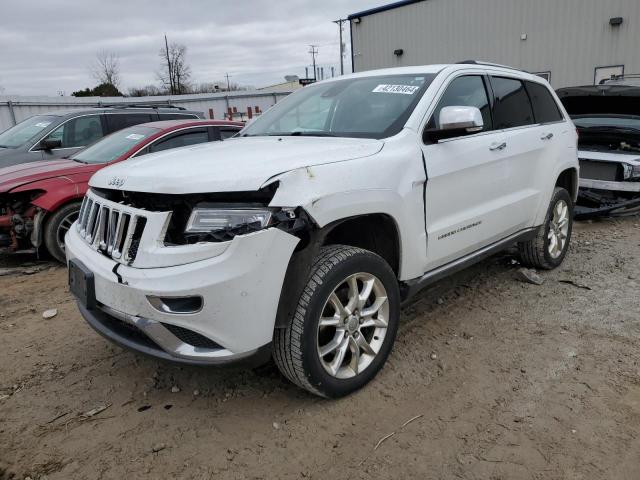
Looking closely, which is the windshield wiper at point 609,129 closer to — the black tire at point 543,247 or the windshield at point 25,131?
the black tire at point 543,247

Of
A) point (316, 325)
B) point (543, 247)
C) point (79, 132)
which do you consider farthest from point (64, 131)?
point (543, 247)

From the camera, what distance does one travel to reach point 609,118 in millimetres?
7027

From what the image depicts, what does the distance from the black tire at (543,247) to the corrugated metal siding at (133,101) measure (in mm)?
10868

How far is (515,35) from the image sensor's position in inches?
671

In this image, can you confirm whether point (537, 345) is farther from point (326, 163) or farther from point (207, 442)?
point (207, 442)

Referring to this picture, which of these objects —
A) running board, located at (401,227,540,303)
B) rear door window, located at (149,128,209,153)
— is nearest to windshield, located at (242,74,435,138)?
running board, located at (401,227,540,303)

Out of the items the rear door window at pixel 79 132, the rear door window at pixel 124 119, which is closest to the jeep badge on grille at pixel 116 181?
the rear door window at pixel 79 132

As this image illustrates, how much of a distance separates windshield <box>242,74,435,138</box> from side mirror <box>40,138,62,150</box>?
A: 4.35m

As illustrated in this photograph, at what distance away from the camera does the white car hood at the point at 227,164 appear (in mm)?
2348

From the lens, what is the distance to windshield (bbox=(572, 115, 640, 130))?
670 centimetres

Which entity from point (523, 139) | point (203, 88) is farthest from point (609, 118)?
point (203, 88)

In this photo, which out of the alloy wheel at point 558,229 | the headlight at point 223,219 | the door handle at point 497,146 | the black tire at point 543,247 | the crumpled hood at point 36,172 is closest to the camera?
the headlight at point 223,219

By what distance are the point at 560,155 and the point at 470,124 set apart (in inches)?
79.1

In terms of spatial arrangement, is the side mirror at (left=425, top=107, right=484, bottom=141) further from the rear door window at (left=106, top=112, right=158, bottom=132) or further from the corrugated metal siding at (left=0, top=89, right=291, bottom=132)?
the corrugated metal siding at (left=0, top=89, right=291, bottom=132)
